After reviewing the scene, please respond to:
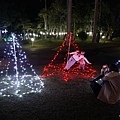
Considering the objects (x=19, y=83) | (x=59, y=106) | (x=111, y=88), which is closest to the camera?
(x=59, y=106)

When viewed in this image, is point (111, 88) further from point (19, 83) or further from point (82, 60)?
point (82, 60)

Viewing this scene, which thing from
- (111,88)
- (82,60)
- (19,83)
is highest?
(82,60)

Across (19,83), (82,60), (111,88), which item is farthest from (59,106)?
(82,60)

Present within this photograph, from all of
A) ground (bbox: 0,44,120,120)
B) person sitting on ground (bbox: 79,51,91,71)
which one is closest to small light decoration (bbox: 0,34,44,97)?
ground (bbox: 0,44,120,120)

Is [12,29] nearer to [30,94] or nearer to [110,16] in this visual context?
[110,16]

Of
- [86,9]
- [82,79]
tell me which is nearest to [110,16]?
[86,9]

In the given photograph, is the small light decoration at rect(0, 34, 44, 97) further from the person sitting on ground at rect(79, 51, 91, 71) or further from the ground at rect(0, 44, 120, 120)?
the person sitting on ground at rect(79, 51, 91, 71)

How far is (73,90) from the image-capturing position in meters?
7.22

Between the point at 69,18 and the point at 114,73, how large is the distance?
573 inches

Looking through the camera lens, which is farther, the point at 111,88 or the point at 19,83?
the point at 19,83

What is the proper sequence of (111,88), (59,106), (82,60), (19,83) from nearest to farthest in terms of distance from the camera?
(59,106), (111,88), (19,83), (82,60)

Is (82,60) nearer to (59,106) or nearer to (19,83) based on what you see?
(19,83)

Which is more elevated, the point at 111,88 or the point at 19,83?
the point at 111,88

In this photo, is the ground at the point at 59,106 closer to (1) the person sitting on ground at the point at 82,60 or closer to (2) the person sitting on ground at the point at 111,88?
(2) the person sitting on ground at the point at 111,88
